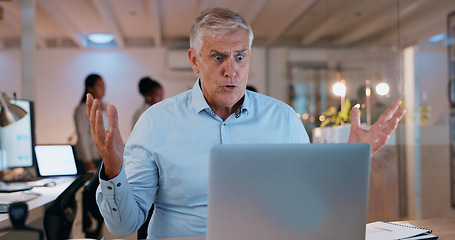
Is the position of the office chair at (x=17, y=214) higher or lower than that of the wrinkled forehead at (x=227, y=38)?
lower

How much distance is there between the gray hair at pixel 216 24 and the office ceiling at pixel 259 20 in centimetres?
284

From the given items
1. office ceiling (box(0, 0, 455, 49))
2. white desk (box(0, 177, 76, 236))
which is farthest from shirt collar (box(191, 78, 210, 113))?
office ceiling (box(0, 0, 455, 49))

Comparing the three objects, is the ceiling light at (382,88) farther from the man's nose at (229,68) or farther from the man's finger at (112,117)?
the man's finger at (112,117)

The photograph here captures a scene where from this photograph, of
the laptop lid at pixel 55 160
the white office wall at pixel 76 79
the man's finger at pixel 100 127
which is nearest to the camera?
the man's finger at pixel 100 127

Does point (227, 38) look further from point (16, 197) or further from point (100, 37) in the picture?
point (100, 37)

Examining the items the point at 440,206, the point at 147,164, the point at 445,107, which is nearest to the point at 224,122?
the point at 147,164

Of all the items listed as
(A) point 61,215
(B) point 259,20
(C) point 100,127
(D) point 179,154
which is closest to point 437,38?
(D) point 179,154

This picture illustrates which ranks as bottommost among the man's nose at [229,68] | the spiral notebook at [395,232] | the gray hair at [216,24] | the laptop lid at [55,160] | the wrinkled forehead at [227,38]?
the spiral notebook at [395,232]

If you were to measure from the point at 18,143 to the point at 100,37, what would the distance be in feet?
21.5

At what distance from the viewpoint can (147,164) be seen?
1.56 metres

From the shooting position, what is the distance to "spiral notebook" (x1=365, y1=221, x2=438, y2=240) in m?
1.29

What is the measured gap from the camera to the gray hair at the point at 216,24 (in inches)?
62.0

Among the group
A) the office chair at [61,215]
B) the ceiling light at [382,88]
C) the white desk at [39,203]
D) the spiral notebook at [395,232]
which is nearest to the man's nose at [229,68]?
the spiral notebook at [395,232]

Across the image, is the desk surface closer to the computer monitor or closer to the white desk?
the white desk
